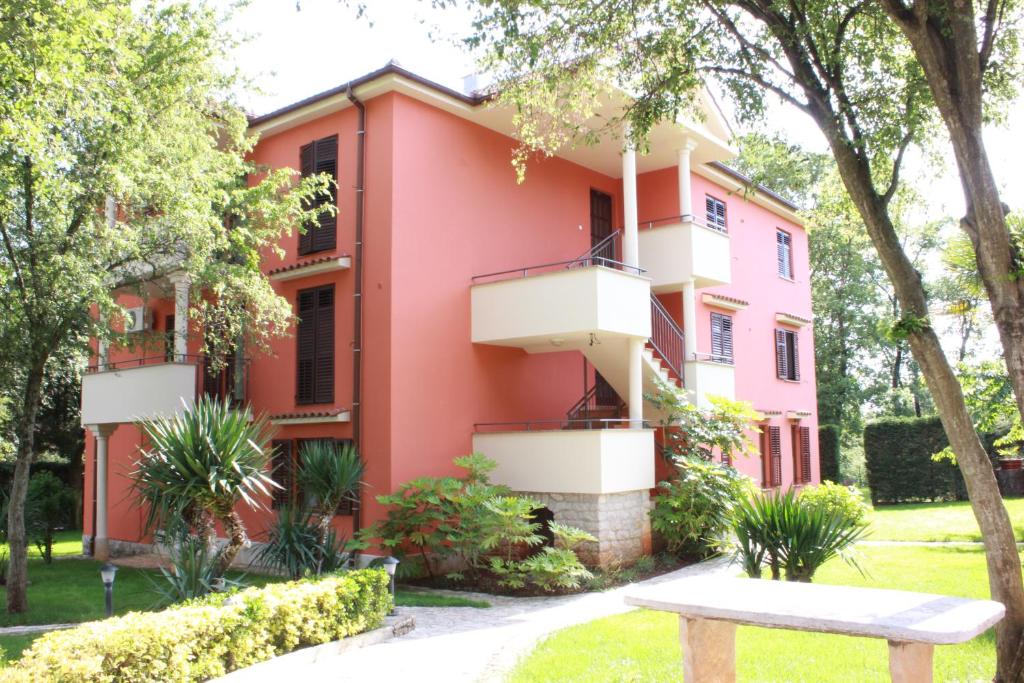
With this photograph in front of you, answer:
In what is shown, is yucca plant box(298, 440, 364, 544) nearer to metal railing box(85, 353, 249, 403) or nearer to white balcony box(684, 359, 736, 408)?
metal railing box(85, 353, 249, 403)

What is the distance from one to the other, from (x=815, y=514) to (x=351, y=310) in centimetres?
846

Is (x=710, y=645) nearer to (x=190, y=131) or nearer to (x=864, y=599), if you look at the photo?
(x=864, y=599)

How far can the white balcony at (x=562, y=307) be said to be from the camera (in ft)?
46.5

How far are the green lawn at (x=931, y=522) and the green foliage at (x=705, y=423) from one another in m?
2.84

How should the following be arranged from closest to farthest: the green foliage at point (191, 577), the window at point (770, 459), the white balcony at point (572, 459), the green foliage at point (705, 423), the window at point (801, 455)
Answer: the green foliage at point (191, 577) → the white balcony at point (572, 459) → the green foliage at point (705, 423) → the window at point (770, 459) → the window at point (801, 455)

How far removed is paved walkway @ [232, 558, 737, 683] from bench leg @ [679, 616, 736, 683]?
233 centimetres

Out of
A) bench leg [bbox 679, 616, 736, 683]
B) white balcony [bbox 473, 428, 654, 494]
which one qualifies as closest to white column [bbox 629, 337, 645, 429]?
white balcony [bbox 473, 428, 654, 494]

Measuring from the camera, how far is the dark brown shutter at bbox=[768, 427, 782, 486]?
22297 millimetres

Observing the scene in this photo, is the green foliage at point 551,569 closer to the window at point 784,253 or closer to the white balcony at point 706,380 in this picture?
the white balcony at point 706,380

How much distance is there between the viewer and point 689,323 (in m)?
17.3

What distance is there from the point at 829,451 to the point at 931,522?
9.46 m

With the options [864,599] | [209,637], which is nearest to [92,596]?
[209,637]

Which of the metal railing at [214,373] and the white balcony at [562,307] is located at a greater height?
the white balcony at [562,307]

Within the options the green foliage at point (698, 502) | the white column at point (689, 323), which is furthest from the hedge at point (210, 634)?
the white column at point (689, 323)
